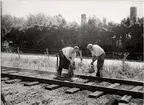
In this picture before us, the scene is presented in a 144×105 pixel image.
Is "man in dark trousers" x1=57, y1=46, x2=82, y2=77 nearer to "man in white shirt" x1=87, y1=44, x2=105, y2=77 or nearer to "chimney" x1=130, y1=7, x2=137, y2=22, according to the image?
"man in white shirt" x1=87, y1=44, x2=105, y2=77

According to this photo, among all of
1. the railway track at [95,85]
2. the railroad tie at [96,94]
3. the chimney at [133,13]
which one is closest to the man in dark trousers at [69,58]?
the railway track at [95,85]

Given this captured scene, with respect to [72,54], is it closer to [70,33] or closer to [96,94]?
[96,94]

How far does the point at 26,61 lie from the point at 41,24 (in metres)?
8.93

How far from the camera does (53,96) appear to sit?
5363mm

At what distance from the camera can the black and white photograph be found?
516 centimetres

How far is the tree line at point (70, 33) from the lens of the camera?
653 inches

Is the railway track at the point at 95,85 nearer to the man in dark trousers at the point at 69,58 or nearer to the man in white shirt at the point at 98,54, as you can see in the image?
the man in dark trousers at the point at 69,58

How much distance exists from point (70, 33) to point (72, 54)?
12.6m

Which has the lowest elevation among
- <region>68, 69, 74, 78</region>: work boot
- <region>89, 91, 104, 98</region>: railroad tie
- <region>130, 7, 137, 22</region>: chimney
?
<region>89, 91, 104, 98</region>: railroad tie

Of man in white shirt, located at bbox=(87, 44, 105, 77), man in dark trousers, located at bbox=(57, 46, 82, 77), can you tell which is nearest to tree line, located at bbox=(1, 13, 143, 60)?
man in white shirt, located at bbox=(87, 44, 105, 77)

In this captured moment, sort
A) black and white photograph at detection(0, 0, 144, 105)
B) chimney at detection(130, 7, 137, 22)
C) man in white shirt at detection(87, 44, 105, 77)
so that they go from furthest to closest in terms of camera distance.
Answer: chimney at detection(130, 7, 137, 22)
man in white shirt at detection(87, 44, 105, 77)
black and white photograph at detection(0, 0, 144, 105)

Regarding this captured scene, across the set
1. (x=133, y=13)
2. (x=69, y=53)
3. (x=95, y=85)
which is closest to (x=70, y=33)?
(x=133, y=13)

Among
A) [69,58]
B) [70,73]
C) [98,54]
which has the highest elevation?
[98,54]

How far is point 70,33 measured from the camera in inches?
784
